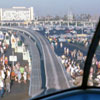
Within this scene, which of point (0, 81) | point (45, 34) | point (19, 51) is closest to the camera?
point (0, 81)

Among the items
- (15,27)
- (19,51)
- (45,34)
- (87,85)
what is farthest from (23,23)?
(87,85)

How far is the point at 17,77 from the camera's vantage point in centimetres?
800

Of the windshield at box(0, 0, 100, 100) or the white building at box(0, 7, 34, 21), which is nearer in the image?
the windshield at box(0, 0, 100, 100)

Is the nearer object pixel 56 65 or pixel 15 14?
pixel 56 65

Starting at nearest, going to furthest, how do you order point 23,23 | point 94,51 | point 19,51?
point 94,51
point 19,51
point 23,23

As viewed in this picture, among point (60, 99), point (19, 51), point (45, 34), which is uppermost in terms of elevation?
point (60, 99)

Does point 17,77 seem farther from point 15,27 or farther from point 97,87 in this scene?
point 15,27

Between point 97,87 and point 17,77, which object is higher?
point 97,87

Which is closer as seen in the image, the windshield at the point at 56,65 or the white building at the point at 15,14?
the windshield at the point at 56,65

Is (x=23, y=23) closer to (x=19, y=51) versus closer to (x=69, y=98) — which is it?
(x=19, y=51)

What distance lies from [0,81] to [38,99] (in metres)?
5.08

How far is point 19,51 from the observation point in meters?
14.4

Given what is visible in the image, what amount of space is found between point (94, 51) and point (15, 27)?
1847 centimetres

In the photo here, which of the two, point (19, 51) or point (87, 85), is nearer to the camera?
point (87, 85)
